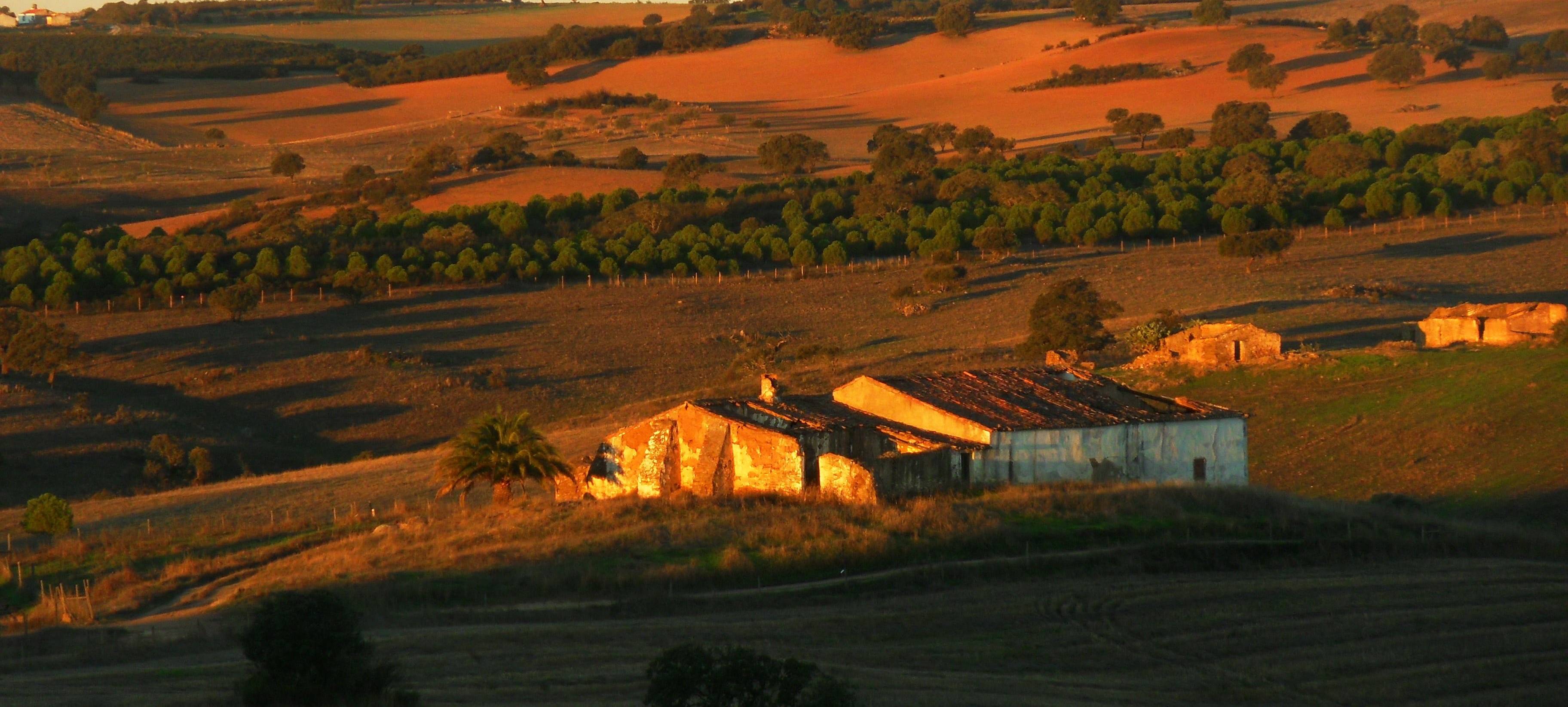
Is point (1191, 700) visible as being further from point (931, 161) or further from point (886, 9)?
point (886, 9)

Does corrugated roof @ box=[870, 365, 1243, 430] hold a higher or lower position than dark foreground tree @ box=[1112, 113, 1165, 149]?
lower

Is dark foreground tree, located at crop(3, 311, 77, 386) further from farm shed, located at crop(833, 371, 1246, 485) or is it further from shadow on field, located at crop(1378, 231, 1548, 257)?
shadow on field, located at crop(1378, 231, 1548, 257)

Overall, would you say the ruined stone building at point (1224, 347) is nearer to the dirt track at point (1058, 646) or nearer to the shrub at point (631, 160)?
the dirt track at point (1058, 646)

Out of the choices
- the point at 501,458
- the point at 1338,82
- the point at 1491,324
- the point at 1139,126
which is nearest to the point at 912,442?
the point at 501,458

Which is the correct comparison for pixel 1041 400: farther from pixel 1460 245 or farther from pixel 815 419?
pixel 1460 245

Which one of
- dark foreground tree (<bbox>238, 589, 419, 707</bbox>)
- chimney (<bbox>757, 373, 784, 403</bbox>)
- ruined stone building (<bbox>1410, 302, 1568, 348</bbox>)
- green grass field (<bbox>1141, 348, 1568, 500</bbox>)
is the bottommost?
green grass field (<bbox>1141, 348, 1568, 500</bbox>)

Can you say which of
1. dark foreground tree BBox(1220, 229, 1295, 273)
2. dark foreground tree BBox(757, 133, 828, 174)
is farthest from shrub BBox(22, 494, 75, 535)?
dark foreground tree BBox(757, 133, 828, 174)
